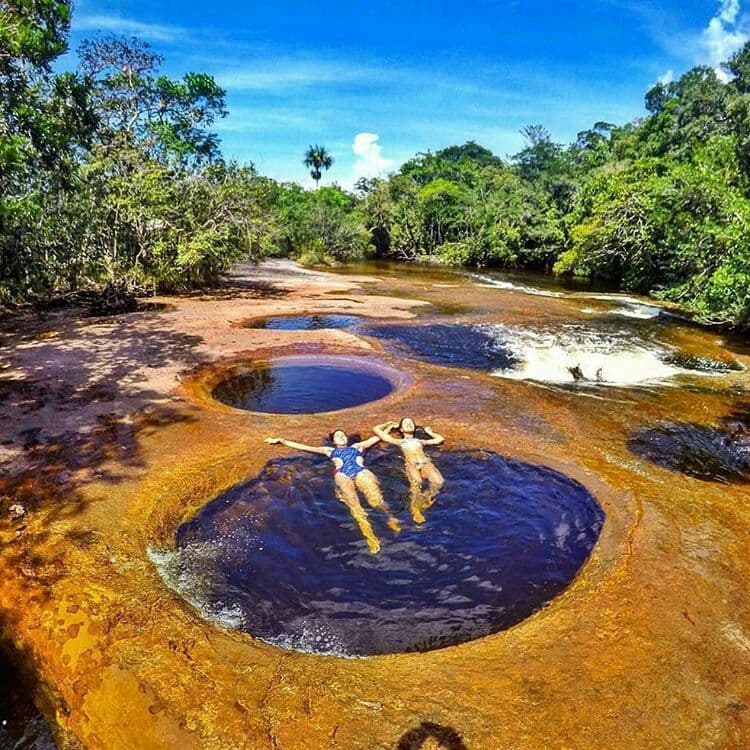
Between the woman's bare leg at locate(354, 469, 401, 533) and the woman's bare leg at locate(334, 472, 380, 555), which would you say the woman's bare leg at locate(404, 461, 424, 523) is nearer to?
the woman's bare leg at locate(354, 469, 401, 533)

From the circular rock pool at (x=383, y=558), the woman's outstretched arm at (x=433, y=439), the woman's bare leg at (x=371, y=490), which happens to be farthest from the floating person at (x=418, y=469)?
the woman's bare leg at (x=371, y=490)

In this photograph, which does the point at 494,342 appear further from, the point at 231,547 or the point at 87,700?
the point at 87,700

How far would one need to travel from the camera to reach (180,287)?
24.5 meters

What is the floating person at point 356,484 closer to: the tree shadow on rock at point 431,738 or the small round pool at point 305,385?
the tree shadow on rock at point 431,738

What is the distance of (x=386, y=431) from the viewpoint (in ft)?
30.2

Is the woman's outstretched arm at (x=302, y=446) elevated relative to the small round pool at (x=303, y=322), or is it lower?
lower

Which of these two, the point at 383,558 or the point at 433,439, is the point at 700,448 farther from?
the point at 383,558

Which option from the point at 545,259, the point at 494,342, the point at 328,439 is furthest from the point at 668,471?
the point at 545,259

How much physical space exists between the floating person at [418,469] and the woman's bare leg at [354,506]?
65 centimetres

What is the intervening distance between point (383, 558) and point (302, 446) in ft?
9.13

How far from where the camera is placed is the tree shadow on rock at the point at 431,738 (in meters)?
3.80

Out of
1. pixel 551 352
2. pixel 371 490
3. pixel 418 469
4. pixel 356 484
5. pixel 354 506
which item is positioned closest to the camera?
pixel 354 506

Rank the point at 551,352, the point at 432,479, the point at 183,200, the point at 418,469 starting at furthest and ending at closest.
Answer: the point at 183,200 → the point at 551,352 → the point at 418,469 → the point at 432,479

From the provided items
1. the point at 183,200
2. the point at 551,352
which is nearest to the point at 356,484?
the point at 551,352
